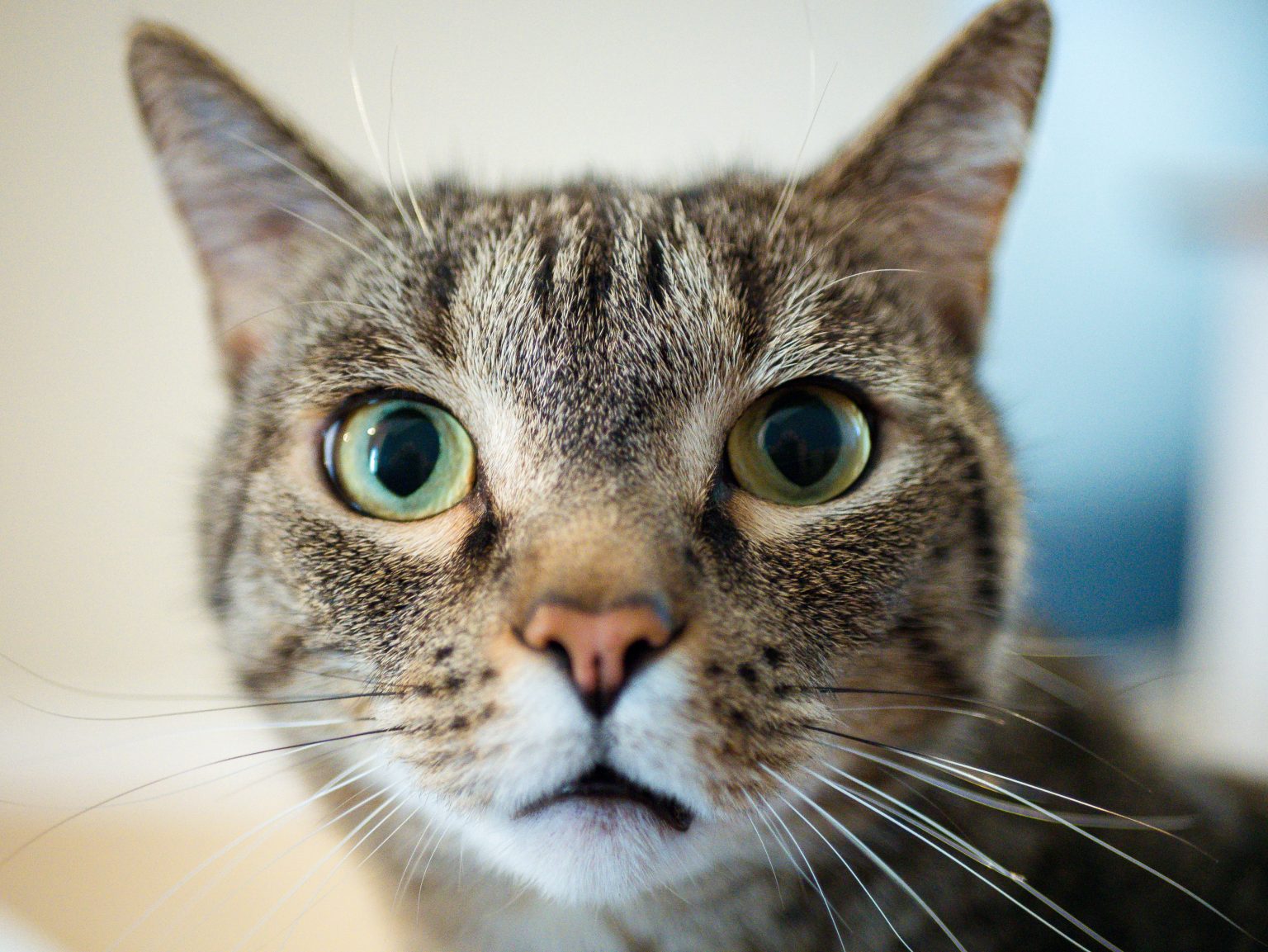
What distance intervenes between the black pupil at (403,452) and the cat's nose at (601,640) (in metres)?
0.21

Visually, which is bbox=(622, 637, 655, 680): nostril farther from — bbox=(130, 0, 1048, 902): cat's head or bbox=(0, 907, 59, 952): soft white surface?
bbox=(0, 907, 59, 952): soft white surface

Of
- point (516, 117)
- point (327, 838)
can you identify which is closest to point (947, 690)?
point (327, 838)

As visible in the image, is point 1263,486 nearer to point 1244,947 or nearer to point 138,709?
point 1244,947

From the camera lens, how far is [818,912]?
71 centimetres

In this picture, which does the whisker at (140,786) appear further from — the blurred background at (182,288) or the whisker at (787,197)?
the whisker at (787,197)

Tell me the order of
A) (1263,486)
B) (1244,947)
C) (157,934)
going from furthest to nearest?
(1263,486) → (1244,947) → (157,934)

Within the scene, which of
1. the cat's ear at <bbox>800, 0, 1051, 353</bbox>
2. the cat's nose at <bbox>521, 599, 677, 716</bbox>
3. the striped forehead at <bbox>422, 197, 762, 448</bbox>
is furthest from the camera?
the cat's ear at <bbox>800, 0, 1051, 353</bbox>

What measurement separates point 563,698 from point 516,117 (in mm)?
632

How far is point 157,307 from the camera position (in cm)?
84

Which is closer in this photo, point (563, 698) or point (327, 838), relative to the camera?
point (563, 698)

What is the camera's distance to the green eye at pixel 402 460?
694 millimetres

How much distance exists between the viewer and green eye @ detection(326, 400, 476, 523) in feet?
2.28

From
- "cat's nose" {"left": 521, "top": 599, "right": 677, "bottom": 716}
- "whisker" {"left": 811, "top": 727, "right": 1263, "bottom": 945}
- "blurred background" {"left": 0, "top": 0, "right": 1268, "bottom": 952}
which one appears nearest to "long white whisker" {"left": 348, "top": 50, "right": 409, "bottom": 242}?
"blurred background" {"left": 0, "top": 0, "right": 1268, "bottom": 952}

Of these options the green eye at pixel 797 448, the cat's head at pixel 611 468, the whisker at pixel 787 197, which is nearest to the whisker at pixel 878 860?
the cat's head at pixel 611 468
